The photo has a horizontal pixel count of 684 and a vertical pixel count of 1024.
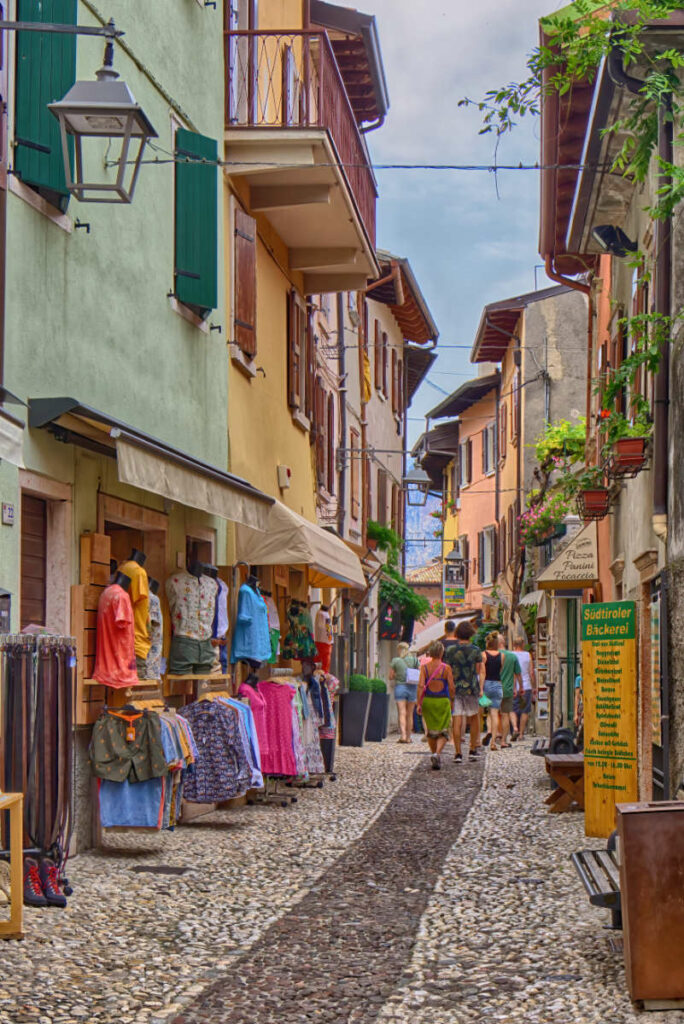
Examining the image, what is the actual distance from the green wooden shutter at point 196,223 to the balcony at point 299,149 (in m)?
0.40

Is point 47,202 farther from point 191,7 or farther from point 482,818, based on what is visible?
point 482,818

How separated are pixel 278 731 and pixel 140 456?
15.3 ft

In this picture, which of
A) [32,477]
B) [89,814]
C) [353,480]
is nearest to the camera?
[32,477]

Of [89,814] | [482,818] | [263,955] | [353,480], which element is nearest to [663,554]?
[482,818]

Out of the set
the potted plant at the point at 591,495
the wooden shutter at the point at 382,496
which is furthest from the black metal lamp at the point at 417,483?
the potted plant at the point at 591,495

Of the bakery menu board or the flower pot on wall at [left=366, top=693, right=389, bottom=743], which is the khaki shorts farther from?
the bakery menu board

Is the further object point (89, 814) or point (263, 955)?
point (89, 814)

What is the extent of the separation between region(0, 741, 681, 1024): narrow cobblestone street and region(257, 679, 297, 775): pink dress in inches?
A: 36.8

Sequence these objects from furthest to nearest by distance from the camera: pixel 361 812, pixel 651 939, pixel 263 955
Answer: pixel 361 812
pixel 263 955
pixel 651 939

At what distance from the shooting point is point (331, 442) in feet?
75.8

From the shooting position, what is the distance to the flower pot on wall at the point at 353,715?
22500 millimetres

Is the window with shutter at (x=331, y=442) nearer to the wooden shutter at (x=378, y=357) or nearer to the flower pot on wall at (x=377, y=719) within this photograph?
the flower pot on wall at (x=377, y=719)

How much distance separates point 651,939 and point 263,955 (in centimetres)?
194

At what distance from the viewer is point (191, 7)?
13.3 metres
